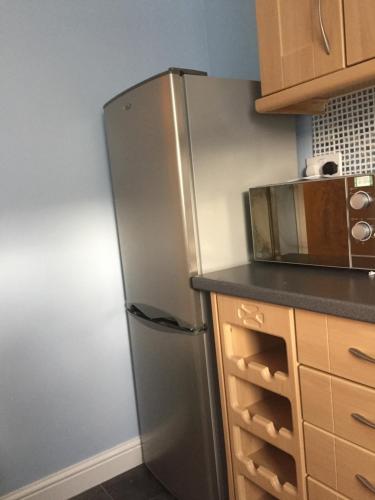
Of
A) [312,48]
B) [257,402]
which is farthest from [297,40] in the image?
[257,402]

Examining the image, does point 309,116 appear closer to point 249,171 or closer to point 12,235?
point 249,171

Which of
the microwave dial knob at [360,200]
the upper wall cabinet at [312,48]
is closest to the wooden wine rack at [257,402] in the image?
the microwave dial knob at [360,200]

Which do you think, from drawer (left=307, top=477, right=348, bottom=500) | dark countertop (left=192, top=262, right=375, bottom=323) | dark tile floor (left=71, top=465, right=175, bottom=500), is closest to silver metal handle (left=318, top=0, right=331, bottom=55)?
dark countertop (left=192, top=262, right=375, bottom=323)

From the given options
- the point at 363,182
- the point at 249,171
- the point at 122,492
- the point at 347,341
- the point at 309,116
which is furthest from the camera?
the point at 122,492

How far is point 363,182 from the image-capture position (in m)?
1.12

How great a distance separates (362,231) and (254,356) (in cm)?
51

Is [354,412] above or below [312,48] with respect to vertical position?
below

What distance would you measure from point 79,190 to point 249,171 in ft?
2.28

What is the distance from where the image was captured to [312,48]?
46.5 inches

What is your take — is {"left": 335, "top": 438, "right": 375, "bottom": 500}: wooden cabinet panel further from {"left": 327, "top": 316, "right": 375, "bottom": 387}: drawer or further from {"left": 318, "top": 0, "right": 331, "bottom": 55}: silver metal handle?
{"left": 318, "top": 0, "right": 331, "bottom": 55}: silver metal handle

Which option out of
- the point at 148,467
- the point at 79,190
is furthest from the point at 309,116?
the point at 148,467

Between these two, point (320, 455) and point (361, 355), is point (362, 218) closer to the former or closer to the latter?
point (361, 355)

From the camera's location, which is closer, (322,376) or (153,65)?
(322,376)

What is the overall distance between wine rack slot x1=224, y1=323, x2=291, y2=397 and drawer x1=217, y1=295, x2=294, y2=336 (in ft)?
0.22
